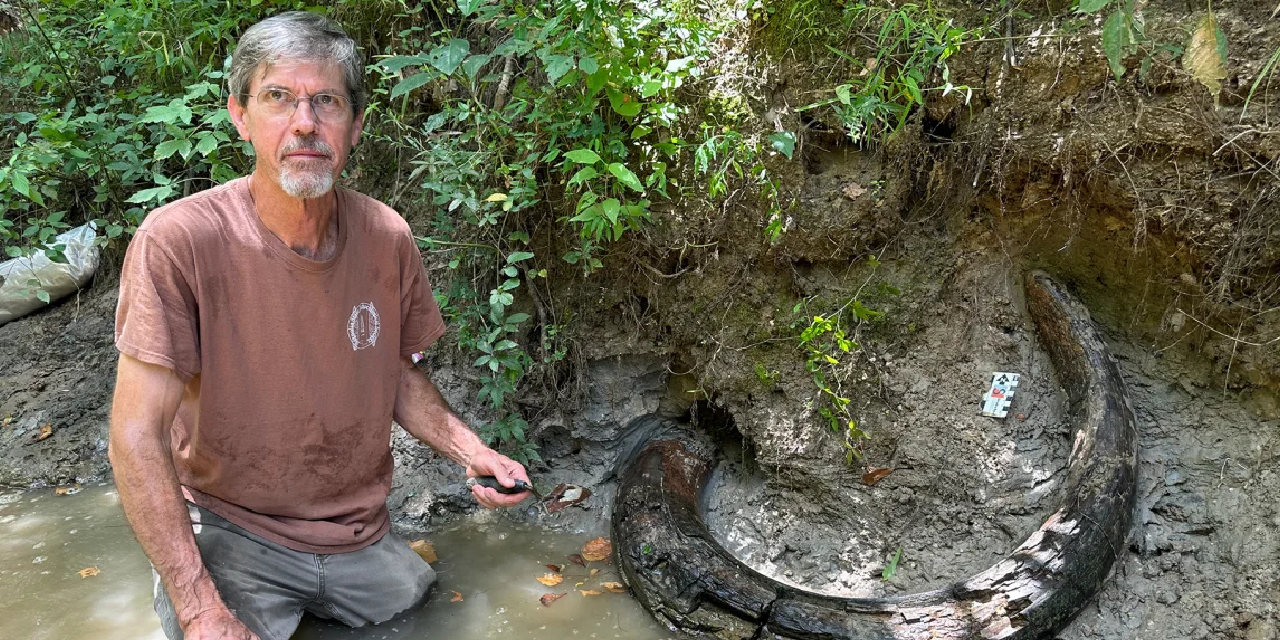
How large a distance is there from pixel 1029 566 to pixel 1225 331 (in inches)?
49.7

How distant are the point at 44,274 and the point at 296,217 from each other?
3.15 meters

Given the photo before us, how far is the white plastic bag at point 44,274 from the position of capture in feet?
15.1

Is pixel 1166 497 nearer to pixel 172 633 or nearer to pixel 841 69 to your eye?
pixel 841 69

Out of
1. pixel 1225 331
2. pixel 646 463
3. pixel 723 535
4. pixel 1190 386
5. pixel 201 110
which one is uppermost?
pixel 201 110

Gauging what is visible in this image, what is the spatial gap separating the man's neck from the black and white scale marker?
2598 millimetres

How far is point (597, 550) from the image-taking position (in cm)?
341

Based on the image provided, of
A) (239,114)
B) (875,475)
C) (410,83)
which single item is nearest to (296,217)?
(239,114)

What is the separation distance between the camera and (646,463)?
11.7 feet

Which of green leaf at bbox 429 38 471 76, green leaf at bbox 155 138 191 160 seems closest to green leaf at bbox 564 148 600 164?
green leaf at bbox 429 38 471 76

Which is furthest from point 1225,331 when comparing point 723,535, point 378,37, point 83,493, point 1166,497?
point 83,493

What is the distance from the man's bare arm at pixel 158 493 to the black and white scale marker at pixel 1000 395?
283cm

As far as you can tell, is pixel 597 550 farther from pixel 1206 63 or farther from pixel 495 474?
pixel 1206 63

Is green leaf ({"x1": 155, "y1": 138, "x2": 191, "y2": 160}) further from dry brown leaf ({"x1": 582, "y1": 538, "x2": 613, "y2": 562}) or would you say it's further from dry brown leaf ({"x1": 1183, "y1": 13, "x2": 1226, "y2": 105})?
dry brown leaf ({"x1": 1183, "y1": 13, "x2": 1226, "y2": 105})

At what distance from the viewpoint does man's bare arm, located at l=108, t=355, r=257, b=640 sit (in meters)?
2.14
